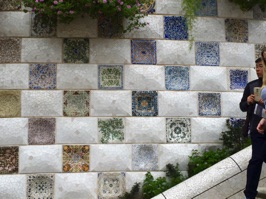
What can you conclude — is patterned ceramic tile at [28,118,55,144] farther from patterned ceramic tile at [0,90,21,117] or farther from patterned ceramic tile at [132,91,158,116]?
patterned ceramic tile at [132,91,158,116]

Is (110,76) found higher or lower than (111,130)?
higher

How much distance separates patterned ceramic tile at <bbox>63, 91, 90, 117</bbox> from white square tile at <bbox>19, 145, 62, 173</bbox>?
1.82 ft

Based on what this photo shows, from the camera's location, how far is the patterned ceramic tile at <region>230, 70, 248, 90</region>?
6861mm

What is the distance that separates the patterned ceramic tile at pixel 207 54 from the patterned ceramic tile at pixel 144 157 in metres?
1.49

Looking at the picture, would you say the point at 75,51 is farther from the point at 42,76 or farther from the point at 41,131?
the point at 41,131

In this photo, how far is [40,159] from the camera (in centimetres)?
619

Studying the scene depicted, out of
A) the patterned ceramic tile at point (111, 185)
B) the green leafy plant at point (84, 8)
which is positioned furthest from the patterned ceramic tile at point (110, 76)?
the patterned ceramic tile at point (111, 185)

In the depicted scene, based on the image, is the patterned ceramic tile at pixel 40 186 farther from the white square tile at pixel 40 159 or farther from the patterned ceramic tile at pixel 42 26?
the patterned ceramic tile at pixel 42 26

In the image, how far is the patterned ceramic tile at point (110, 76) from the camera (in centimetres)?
651

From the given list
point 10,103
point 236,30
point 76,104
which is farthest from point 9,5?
point 236,30

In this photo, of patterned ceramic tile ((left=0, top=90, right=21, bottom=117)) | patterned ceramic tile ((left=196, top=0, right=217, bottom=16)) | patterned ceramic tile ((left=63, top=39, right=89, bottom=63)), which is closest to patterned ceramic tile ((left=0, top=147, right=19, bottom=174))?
patterned ceramic tile ((left=0, top=90, right=21, bottom=117))

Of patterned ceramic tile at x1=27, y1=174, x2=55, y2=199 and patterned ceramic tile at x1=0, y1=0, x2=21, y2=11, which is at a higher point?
patterned ceramic tile at x1=0, y1=0, x2=21, y2=11

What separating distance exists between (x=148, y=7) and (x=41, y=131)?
242cm

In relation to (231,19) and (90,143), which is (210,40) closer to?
(231,19)
